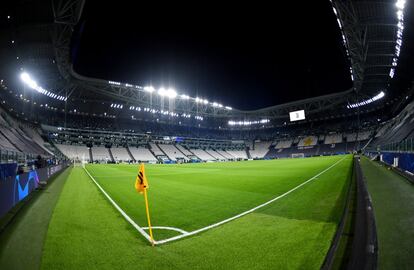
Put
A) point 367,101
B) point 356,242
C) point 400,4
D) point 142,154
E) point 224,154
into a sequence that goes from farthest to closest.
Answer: point 224,154 → point 142,154 → point 367,101 → point 400,4 → point 356,242

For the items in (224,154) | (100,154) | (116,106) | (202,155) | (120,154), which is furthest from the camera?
(224,154)

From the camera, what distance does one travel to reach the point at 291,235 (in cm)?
500

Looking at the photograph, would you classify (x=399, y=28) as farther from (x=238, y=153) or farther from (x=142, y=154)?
(x=238, y=153)

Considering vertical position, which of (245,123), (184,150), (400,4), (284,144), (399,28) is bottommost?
(184,150)

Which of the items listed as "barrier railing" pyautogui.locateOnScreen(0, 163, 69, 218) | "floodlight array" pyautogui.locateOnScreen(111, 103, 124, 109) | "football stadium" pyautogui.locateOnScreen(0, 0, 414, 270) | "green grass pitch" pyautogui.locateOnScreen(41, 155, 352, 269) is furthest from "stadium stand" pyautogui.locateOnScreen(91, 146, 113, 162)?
"green grass pitch" pyautogui.locateOnScreen(41, 155, 352, 269)

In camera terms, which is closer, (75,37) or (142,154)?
(75,37)

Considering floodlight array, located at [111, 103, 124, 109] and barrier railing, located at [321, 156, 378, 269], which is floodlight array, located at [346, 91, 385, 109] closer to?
barrier railing, located at [321, 156, 378, 269]

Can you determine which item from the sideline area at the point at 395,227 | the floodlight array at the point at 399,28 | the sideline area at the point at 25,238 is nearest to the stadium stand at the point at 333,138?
the floodlight array at the point at 399,28

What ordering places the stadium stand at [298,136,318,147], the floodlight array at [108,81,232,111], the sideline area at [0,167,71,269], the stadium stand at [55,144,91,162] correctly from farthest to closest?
the stadium stand at [298,136,318,147] < the stadium stand at [55,144,91,162] < the floodlight array at [108,81,232,111] < the sideline area at [0,167,71,269]

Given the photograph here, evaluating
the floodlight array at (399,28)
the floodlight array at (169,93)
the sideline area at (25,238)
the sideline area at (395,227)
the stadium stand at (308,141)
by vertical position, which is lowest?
the sideline area at (25,238)

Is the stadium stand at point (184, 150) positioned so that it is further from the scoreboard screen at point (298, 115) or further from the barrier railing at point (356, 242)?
the barrier railing at point (356, 242)

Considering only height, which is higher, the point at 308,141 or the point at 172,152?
the point at 308,141

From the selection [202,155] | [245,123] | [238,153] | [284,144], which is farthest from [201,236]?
[245,123]

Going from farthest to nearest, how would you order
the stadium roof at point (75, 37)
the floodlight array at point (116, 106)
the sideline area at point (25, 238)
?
the floodlight array at point (116, 106), the stadium roof at point (75, 37), the sideline area at point (25, 238)
